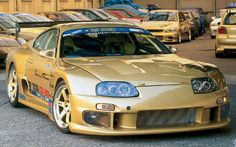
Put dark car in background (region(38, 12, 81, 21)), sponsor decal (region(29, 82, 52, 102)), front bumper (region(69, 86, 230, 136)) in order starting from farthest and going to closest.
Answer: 1. dark car in background (region(38, 12, 81, 21))
2. sponsor decal (region(29, 82, 52, 102))
3. front bumper (region(69, 86, 230, 136))

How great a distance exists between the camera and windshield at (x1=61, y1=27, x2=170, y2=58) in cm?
750

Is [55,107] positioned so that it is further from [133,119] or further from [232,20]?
[232,20]

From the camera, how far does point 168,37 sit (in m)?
24.9

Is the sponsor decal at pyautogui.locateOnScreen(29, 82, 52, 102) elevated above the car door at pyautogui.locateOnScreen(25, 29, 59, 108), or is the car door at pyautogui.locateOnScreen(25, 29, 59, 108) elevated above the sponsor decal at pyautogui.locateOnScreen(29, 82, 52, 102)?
the car door at pyautogui.locateOnScreen(25, 29, 59, 108)

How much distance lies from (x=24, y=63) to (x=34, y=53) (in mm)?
271

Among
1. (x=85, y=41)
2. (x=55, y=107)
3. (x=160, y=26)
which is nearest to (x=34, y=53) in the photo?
(x=85, y=41)

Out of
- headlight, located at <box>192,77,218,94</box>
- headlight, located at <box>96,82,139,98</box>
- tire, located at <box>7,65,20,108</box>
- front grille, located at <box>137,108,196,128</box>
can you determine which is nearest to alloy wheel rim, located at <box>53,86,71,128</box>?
headlight, located at <box>96,82,139,98</box>

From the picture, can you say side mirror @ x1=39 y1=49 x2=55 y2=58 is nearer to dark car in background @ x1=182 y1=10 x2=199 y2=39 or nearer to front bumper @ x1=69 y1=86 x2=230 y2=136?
front bumper @ x1=69 y1=86 x2=230 y2=136

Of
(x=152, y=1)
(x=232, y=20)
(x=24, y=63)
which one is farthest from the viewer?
(x=152, y=1)

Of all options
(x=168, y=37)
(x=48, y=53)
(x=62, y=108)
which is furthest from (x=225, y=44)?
(x=62, y=108)

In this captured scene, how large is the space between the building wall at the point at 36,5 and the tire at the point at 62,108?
24.7m

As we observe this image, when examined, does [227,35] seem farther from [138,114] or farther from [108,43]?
[138,114]

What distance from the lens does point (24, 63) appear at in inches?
325

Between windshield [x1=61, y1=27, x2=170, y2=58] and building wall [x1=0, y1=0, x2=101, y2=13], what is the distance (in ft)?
78.0
